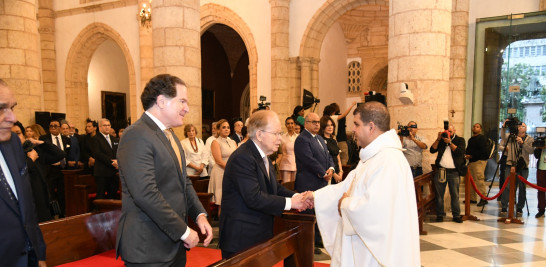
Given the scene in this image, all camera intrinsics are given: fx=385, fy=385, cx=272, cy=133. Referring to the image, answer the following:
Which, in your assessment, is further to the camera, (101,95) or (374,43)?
(101,95)

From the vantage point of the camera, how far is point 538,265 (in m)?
4.07

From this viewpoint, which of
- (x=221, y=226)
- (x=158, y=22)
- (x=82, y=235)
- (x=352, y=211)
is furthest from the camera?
(x=158, y=22)

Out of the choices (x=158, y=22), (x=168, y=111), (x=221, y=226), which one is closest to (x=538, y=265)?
(x=221, y=226)

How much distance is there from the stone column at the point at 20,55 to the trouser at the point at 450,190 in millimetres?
7179

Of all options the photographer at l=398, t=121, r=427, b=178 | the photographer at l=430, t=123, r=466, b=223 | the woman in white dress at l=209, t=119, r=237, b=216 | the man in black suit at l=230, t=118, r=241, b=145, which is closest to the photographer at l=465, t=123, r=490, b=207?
the photographer at l=430, t=123, r=466, b=223

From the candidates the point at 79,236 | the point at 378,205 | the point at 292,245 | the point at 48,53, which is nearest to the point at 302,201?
the point at 292,245

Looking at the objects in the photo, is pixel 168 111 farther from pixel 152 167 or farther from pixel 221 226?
pixel 221 226

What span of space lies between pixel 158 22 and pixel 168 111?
523 centimetres

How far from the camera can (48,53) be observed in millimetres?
13539

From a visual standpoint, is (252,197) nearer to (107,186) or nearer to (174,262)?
(174,262)

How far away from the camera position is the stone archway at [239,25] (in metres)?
11.1

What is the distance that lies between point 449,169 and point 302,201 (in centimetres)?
444

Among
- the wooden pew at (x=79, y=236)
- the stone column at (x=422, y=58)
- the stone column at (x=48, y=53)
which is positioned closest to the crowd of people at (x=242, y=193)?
the wooden pew at (x=79, y=236)

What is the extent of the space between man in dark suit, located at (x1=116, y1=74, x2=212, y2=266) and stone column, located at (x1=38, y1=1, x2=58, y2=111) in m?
13.4
